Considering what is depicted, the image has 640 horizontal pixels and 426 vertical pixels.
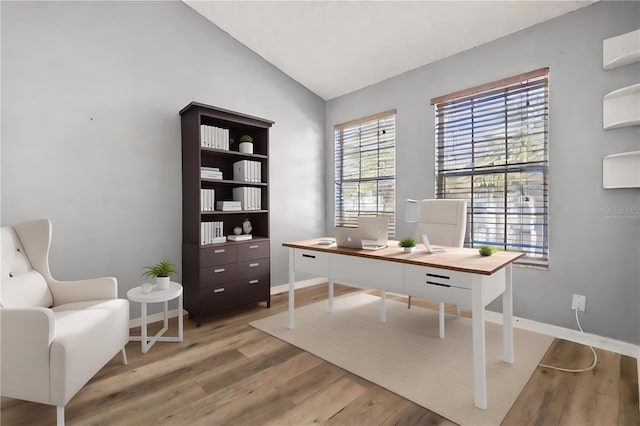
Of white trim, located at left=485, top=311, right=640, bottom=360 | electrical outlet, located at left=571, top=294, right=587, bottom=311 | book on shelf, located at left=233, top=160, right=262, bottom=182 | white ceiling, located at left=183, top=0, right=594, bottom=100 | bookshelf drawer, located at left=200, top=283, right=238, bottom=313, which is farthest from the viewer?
book on shelf, located at left=233, top=160, right=262, bottom=182

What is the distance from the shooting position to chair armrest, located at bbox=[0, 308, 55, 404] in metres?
1.55

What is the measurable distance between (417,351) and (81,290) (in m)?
2.41

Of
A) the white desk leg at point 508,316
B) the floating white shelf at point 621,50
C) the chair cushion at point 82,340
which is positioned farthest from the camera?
the floating white shelf at point 621,50

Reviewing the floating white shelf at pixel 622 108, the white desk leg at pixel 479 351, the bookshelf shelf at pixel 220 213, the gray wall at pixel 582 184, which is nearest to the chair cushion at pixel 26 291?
the bookshelf shelf at pixel 220 213

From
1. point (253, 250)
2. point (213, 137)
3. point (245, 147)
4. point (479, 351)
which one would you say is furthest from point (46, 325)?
point (245, 147)

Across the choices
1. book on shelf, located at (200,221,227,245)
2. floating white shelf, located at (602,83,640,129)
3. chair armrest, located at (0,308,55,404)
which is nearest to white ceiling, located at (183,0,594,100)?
floating white shelf, located at (602,83,640,129)

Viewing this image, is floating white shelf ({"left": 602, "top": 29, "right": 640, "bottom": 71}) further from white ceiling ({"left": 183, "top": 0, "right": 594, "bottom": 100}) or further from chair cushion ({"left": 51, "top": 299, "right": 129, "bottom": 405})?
chair cushion ({"left": 51, "top": 299, "right": 129, "bottom": 405})

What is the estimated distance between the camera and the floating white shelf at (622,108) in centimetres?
223

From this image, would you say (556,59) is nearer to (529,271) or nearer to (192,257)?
(529,271)

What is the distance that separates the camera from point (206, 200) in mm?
3111

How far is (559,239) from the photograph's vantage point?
8.86ft

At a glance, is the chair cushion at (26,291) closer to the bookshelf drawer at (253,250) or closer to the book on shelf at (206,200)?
the book on shelf at (206,200)

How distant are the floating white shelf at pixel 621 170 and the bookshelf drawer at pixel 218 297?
3.26m

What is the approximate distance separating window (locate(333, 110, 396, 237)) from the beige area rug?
1316 mm
